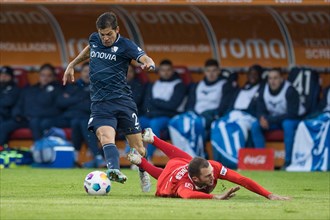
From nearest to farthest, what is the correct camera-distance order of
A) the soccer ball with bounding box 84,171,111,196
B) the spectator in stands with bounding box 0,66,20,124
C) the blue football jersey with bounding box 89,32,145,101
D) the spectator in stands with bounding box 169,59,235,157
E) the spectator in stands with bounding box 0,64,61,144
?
1. the soccer ball with bounding box 84,171,111,196
2. the blue football jersey with bounding box 89,32,145,101
3. the spectator in stands with bounding box 169,59,235,157
4. the spectator in stands with bounding box 0,64,61,144
5. the spectator in stands with bounding box 0,66,20,124

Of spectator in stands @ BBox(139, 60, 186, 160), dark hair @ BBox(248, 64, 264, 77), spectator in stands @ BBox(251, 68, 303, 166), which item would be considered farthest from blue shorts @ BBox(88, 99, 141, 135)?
dark hair @ BBox(248, 64, 264, 77)

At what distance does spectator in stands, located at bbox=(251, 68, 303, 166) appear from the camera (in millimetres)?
18453

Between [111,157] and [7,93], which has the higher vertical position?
[111,157]

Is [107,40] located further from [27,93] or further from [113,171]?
[27,93]

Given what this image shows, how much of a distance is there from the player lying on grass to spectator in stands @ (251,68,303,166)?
20.0ft

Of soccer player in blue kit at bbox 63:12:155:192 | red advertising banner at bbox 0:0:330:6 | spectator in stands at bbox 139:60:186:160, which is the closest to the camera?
soccer player in blue kit at bbox 63:12:155:192

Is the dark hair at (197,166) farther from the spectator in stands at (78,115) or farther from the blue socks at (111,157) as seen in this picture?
the spectator in stands at (78,115)

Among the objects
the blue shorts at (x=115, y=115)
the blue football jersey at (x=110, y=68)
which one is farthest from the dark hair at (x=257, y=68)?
the blue football jersey at (x=110, y=68)

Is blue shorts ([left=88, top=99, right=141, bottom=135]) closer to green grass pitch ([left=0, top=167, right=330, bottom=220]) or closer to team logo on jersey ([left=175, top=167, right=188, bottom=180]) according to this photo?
green grass pitch ([left=0, top=167, right=330, bottom=220])

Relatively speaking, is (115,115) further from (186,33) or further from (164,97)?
(186,33)

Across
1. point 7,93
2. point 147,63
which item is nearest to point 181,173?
point 147,63

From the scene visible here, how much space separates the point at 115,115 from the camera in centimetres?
1282

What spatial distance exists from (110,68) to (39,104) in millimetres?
7293

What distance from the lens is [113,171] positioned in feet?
38.8
